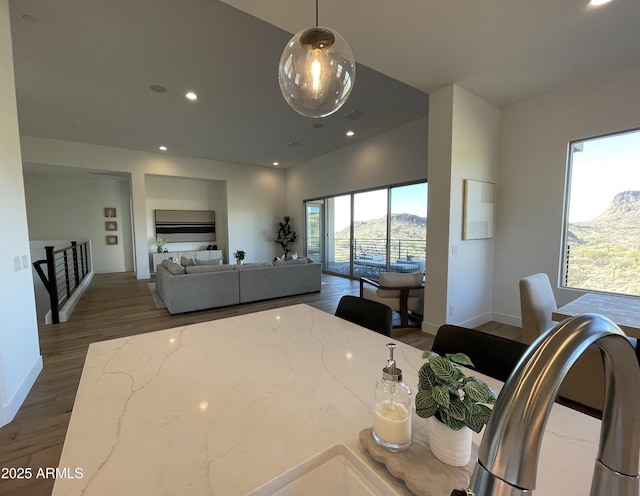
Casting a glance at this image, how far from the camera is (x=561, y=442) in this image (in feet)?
2.33

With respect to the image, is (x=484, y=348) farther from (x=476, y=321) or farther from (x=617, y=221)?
(x=617, y=221)

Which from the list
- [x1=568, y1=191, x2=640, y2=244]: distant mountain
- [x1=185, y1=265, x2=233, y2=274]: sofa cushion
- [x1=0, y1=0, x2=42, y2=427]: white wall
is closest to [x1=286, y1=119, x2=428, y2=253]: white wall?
[x1=568, y1=191, x2=640, y2=244]: distant mountain

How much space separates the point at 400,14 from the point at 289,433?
2.66 metres

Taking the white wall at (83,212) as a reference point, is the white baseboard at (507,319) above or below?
below

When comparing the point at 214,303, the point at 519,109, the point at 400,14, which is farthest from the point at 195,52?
the point at 519,109

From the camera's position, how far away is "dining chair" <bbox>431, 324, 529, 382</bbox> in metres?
1.10

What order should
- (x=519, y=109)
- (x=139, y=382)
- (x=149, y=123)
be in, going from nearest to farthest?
1. (x=139, y=382)
2. (x=519, y=109)
3. (x=149, y=123)

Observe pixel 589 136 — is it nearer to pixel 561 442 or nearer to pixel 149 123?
pixel 561 442

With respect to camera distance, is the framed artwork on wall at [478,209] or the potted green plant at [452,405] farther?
the framed artwork on wall at [478,209]

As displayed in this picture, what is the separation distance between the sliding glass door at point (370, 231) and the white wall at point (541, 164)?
1.42 meters

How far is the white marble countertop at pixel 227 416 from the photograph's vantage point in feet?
2.03

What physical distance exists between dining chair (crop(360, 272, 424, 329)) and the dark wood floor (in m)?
0.30

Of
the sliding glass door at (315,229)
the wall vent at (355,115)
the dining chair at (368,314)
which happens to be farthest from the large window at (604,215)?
the sliding glass door at (315,229)

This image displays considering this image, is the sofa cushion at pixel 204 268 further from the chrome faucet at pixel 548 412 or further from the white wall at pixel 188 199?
the chrome faucet at pixel 548 412
